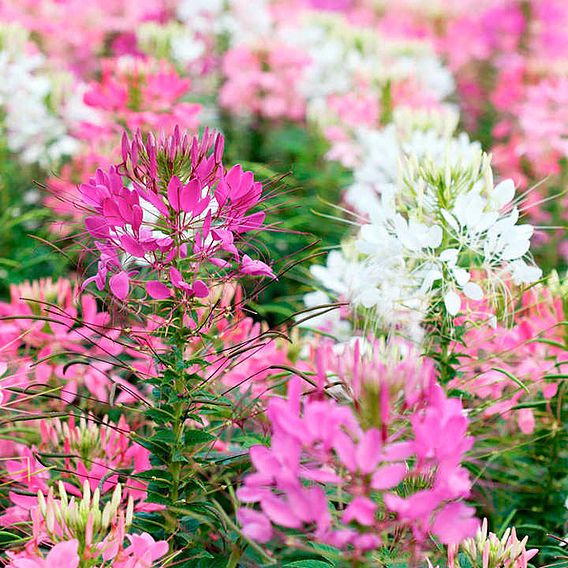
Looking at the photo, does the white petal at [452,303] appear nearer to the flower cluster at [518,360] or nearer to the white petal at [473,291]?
the white petal at [473,291]

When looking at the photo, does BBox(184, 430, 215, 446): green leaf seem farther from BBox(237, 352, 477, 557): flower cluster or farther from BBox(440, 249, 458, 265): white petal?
BBox(440, 249, 458, 265): white petal

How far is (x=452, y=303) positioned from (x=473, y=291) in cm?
3

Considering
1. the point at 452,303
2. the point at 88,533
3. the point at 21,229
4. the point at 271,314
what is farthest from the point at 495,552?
the point at 21,229

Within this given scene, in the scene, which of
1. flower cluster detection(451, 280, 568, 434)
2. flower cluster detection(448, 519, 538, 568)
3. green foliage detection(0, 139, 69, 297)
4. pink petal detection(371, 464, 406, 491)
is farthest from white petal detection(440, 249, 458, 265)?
green foliage detection(0, 139, 69, 297)

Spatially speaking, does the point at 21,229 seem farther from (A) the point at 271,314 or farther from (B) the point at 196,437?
(B) the point at 196,437

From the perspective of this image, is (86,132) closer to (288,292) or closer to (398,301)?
(288,292)

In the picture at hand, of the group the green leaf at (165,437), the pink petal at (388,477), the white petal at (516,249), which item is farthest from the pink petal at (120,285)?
the white petal at (516,249)

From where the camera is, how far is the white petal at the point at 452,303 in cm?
97

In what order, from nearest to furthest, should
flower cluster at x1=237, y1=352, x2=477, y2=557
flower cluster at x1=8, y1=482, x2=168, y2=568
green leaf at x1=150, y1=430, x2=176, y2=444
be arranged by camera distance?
flower cluster at x1=237, y1=352, x2=477, y2=557 → flower cluster at x1=8, y1=482, x2=168, y2=568 → green leaf at x1=150, y1=430, x2=176, y2=444

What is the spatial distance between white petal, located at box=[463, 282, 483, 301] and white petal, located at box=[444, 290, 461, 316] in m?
0.01

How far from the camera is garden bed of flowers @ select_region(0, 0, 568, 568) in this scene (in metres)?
0.68

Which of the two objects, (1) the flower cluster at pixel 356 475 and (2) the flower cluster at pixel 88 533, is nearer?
(1) the flower cluster at pixel 356 475

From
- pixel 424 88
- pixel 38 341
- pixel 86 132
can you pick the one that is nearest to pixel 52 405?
pixel 38 341

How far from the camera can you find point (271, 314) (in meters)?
1.85
